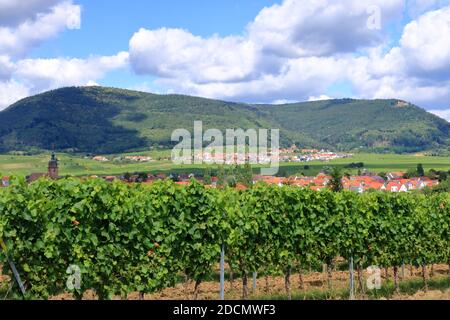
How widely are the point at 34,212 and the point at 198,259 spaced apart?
196 inches

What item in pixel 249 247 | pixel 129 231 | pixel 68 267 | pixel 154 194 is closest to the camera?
pixel 68 267

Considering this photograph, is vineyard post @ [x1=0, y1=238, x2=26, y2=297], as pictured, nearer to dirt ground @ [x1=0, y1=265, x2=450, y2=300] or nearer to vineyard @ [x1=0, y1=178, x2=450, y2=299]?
vineyard @ [x1=0, y1=178, x2=450, y2=299]

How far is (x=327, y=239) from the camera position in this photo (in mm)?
16875

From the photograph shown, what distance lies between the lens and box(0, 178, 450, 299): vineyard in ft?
33.2

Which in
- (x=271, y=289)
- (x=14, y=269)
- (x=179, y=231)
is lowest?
(x=271, y=289)

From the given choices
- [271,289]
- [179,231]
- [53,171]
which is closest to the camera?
[179,231]

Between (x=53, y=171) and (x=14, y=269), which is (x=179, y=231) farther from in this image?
(x=53, y=171)

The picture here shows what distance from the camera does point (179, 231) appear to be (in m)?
12.6

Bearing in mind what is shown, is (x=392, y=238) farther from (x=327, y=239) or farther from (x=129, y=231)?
(x=129, y=231)

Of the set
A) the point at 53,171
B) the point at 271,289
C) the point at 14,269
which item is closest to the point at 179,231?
the point at 14,269

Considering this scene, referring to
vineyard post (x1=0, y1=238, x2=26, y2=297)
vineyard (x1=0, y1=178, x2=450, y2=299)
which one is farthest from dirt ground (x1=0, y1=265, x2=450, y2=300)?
vineyard post (x1=0, y1=238, x2=26, y2=297)

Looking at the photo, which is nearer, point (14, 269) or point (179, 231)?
point (14, 269)

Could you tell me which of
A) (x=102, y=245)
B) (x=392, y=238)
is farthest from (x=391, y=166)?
(x=102, y=245)
